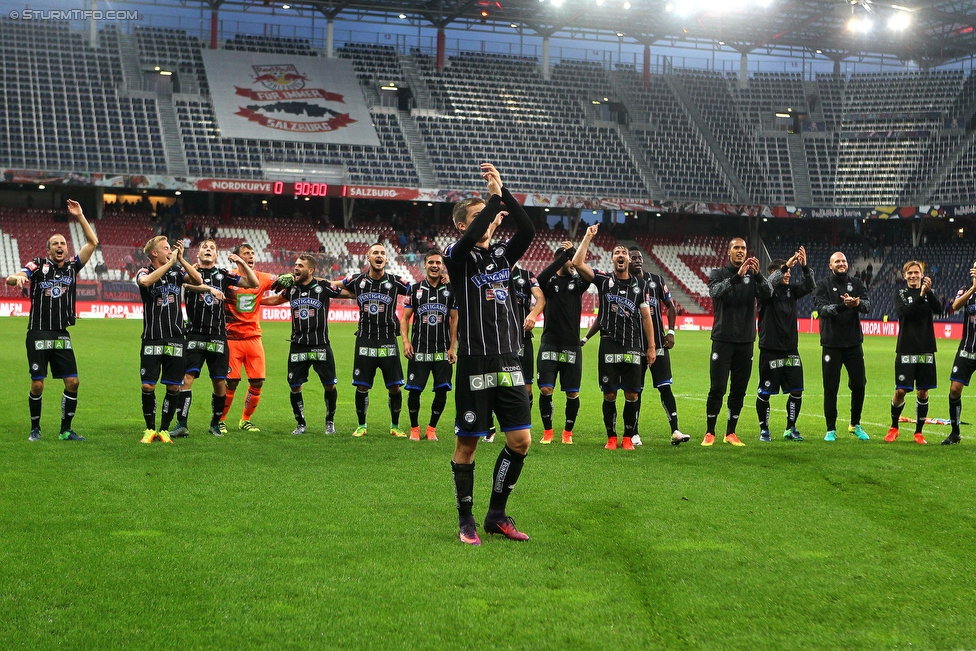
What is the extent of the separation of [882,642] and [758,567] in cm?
122

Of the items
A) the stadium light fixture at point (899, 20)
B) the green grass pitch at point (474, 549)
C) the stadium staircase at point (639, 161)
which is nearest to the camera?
the green grass pitch at point (474, 549)

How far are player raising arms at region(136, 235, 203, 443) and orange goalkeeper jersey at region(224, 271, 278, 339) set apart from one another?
1304 mm

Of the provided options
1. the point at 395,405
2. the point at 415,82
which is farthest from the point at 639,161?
the point at 395,405

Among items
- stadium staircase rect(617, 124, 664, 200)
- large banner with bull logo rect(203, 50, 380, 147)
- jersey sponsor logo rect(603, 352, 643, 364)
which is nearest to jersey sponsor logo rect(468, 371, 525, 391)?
jersey sponsor logo rect(603, 352, 643, 364)

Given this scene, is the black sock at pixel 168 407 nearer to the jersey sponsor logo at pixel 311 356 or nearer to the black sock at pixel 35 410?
the black sock at pixel 35 410

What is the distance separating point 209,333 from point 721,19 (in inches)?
1991

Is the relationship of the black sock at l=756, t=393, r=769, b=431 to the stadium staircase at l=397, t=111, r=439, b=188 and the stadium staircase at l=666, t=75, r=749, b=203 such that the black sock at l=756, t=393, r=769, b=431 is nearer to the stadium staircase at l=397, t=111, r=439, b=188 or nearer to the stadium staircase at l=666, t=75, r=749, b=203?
the stadium staircase at l=397, t=111, r=439, b=188

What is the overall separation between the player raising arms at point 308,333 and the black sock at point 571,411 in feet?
9.29

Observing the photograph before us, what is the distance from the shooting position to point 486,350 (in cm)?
627

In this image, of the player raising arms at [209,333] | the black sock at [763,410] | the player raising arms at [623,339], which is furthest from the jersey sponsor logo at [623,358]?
the player raising arms at [209,333]

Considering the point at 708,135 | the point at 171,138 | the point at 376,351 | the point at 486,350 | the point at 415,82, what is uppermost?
the point at 415,82

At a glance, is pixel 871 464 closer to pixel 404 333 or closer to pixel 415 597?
pixel 404 333

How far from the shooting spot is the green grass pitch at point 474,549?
4.62 meters

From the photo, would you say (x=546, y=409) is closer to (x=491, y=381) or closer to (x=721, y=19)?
(x=491, y=381)
